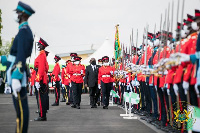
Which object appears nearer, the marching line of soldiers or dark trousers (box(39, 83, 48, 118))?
the marching line of soldiers

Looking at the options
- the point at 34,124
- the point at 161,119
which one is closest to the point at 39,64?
the point at 34,124

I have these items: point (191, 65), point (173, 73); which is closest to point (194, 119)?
point (191, 65)

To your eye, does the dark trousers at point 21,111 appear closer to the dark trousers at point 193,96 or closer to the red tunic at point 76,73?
the dark trousers at point 193,96

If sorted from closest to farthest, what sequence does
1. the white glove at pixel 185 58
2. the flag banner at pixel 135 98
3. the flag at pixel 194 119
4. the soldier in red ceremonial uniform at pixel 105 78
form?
the white glove at pixel 185 58 < the flag at pixel 194 119 < the flag banner at pixel 135 98 < the soldier in red ceremonial uniform at pixel 105 78

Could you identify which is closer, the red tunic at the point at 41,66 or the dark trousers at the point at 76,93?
the red tunic at the point at 41,66

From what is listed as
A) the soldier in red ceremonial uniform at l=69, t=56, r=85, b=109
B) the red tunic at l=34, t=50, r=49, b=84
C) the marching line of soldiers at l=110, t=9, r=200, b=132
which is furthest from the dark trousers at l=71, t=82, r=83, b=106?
the red tunic at l=34, t=50, r=49, b=84

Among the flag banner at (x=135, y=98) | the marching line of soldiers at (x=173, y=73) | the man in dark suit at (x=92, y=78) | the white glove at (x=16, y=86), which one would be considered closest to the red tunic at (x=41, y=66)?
the marching line of soldiers at (x=173, y=73)

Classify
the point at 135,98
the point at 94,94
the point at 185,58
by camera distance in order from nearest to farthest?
the point at 185,58 < the point at 135,98 < the point at 94,94

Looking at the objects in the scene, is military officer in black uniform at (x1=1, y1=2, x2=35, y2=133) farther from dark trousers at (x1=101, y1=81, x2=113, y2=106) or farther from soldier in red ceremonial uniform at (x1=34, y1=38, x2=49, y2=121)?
dark trousers at (x1=101, y1=81, x2=113, y2=106)

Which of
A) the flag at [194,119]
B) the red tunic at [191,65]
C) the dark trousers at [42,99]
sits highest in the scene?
the red tunic at [191,65]

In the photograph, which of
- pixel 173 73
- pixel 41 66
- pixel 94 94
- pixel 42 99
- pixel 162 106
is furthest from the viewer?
pixel 94 94

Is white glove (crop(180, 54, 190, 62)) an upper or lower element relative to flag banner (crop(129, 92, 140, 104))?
Result: upper

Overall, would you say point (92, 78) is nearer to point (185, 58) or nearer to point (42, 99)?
point (42, 99)

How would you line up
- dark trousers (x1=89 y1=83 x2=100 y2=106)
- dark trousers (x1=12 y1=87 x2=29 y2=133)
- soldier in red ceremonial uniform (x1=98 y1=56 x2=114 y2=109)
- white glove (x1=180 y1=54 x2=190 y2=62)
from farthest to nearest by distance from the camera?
dark trousers (x1=89 y1=83 x2=100 y2=106) → soldier in red ceremonial uniform (x1=98 y1=56 x2=114 y2=109) → white glove (x1=180 y1=54 x2=190 y2=62) → dark trousers (x1=12 y1=87 x2=29 y2=133)
